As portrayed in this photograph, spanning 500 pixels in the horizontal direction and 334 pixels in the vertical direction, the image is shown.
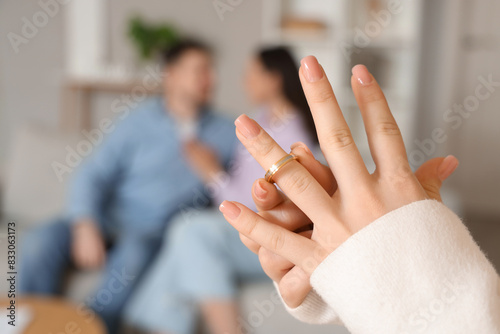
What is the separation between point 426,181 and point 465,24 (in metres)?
3.11

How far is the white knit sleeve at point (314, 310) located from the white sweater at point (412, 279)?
8 cm

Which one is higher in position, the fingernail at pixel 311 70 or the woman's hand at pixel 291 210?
the fingernail at pixel 311 70

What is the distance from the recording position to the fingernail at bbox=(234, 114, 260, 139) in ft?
1.25

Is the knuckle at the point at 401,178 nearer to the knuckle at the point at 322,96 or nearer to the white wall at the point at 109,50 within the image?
the knuckle at the point at 322,96

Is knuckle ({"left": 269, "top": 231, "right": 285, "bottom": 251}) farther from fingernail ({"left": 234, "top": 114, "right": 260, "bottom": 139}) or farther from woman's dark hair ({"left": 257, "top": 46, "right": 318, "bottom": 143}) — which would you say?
woman's dark hair ({"left": 257, "top": 46, "right": 318, "bottom": 143})

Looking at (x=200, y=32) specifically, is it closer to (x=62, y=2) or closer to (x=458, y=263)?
(x=62, y=2)

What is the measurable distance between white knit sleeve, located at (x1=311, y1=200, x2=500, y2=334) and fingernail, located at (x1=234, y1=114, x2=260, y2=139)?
0.12m

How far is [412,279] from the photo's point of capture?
13.1 inches

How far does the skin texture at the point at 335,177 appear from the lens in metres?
0.37

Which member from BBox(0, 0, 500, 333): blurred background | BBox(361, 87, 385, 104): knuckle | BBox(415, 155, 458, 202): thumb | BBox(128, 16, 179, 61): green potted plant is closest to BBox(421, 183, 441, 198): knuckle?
BBox(415, 155, 458, 202): thumb

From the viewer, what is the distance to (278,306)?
1498 millimetres

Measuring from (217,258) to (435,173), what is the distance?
→ 1188 millimetres

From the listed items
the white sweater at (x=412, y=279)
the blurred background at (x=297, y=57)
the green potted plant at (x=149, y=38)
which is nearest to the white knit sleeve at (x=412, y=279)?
the white sweater at (x=412, y=279)

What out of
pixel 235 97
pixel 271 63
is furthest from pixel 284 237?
pixel 235 97
